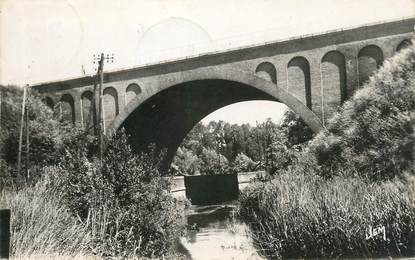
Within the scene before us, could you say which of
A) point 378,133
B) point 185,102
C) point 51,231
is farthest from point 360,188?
point 185,102

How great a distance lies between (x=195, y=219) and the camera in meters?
24.2

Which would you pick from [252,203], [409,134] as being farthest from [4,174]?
[409,134]

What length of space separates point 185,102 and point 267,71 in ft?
29.7

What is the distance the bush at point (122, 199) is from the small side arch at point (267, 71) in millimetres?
9389

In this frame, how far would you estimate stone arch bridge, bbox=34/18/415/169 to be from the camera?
18844mm

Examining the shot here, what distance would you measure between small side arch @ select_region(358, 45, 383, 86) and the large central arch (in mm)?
2785

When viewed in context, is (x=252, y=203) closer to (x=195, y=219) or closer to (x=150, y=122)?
(x=195, y=219)

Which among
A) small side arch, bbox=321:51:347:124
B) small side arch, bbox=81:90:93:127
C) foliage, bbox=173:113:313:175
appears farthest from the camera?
foliage, bbox=173:113:313:175

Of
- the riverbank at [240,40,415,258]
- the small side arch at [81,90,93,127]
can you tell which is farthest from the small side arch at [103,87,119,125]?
the riverbank at [240,40,415,258]

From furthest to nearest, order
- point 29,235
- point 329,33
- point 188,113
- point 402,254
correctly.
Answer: point 188,113, point 329,33, point 402,254, point 29,235

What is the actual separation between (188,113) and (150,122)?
3436mm

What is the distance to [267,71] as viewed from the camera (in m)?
21.2

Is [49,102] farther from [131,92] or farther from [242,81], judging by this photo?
[242,81]

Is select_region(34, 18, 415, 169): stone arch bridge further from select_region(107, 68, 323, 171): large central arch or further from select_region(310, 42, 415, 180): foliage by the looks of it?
select_region(310, 42, 415, 180): foliage
